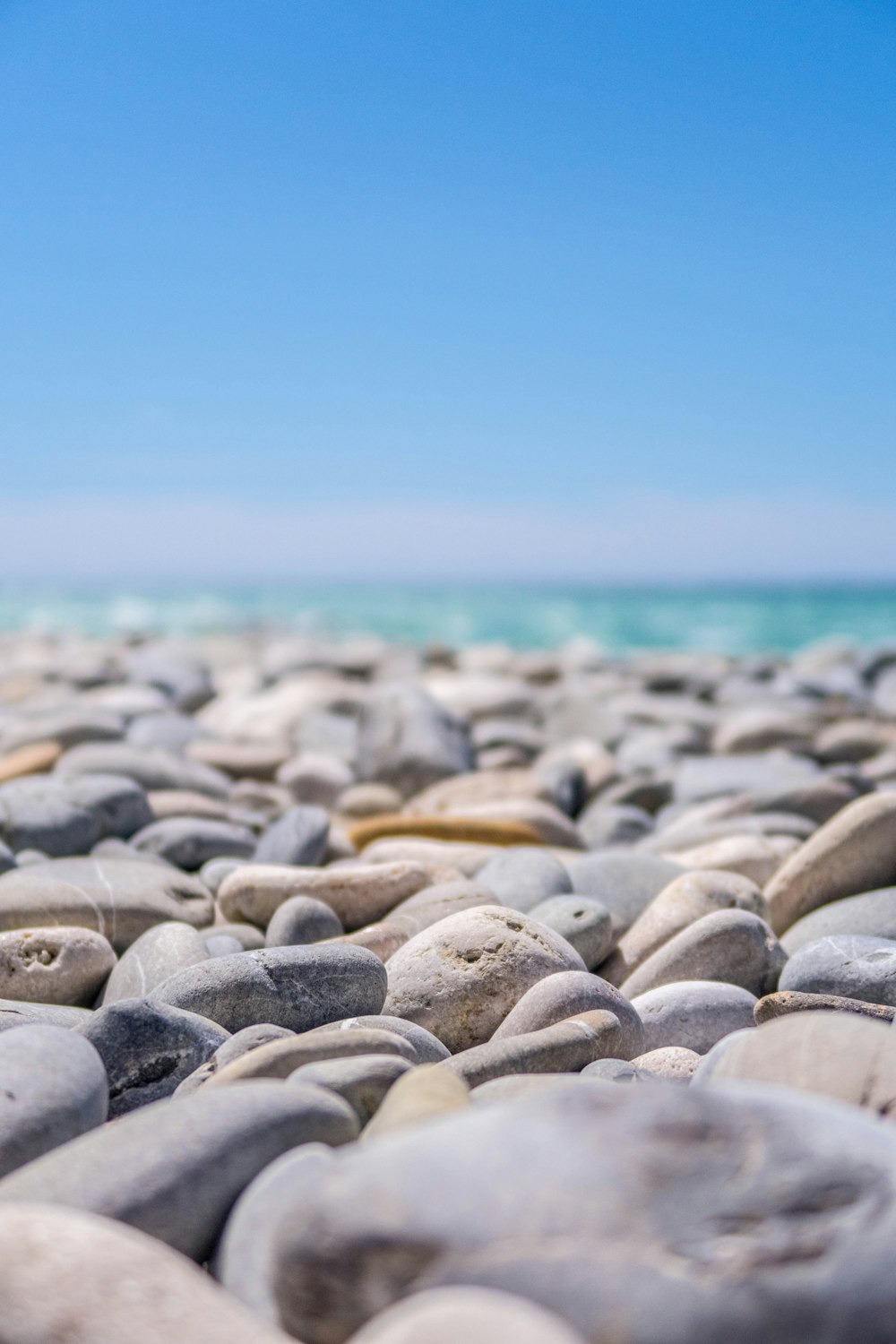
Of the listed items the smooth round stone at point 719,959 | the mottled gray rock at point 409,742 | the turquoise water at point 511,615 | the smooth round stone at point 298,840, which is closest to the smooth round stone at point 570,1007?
the smooth round stone at point 719,959

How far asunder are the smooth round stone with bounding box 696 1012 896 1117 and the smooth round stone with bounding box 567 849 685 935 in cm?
134

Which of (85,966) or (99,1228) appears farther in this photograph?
(85,966)

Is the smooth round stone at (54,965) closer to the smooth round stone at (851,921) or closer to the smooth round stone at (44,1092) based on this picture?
the smooth round stone at (44,1092)

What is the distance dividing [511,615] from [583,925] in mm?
26171

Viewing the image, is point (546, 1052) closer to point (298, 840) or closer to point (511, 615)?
point (298, 840)

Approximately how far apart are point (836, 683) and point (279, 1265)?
9358 millimetres

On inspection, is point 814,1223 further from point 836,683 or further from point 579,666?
point 579,666

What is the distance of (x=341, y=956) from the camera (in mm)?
2178

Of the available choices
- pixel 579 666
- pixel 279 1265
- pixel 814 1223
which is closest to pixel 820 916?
pixel 814 1223

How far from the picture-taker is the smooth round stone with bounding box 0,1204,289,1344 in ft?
3.59

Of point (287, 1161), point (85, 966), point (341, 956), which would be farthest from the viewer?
point (85, 966)

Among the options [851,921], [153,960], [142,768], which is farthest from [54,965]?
[142,768]

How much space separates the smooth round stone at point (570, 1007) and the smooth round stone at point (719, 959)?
0.41 metres

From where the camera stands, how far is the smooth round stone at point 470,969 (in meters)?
2.22
